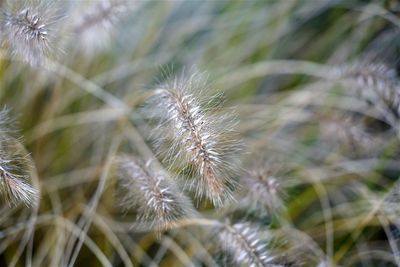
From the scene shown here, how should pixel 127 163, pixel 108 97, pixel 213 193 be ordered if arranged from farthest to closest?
1. pixel 108 97
2. pixel 127 163
3. pixel 213 193

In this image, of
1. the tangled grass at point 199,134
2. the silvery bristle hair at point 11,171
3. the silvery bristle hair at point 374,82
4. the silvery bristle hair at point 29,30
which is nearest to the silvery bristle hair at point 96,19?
the tangled grass at point 199,134

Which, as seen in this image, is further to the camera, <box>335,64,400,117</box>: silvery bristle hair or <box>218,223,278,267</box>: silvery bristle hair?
<box>335,64,400,117</box>: silvery bristle hair

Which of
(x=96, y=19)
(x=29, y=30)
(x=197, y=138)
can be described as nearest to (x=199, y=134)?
(x=197, y=138)

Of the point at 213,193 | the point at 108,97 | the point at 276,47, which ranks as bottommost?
the point at 213,193

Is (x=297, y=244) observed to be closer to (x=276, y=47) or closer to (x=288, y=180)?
(x=288, y=180)

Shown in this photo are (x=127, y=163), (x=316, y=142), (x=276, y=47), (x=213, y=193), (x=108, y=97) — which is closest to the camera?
(x=213, y=193)

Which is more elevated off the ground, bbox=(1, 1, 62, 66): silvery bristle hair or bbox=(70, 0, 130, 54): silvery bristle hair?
bbox=(70, 0, 130, 54): silvery bristle hair

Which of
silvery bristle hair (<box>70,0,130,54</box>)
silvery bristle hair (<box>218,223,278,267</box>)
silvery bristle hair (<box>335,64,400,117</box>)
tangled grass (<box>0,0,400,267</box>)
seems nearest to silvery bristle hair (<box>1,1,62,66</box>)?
tangled grass (<box>0,0,400,267</box>)

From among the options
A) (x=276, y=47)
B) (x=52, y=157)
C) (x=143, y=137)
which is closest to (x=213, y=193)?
(x=143, y=137)

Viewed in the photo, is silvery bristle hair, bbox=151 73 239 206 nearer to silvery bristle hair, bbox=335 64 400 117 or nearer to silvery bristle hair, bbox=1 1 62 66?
silvery bristle hair, bbox=1 1 62 66
